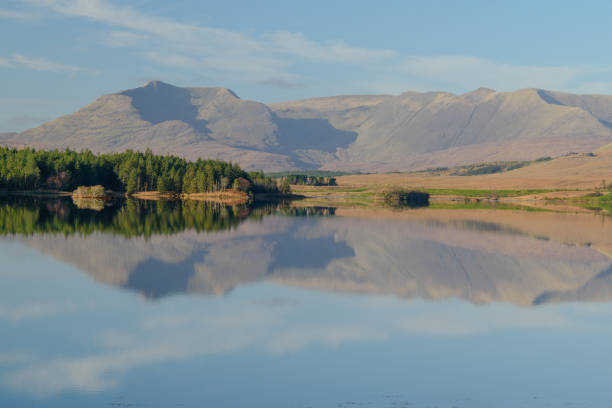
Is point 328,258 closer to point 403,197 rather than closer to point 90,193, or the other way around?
point 90,193

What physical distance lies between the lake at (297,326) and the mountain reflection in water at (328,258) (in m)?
0.22

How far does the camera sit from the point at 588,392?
16.5 m

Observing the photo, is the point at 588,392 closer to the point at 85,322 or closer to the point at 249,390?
the point at 249,390

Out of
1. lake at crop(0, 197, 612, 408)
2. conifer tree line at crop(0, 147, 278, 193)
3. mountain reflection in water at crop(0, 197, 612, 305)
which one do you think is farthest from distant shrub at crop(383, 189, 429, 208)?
lake at crop(0, 197, 612, 408)

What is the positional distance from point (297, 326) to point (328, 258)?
18.1m

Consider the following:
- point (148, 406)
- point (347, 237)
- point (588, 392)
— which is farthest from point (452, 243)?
point (148, 406)

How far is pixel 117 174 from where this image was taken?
14988cm

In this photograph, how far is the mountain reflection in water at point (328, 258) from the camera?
29.8m

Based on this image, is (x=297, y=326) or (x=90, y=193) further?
(x=90, y=193)

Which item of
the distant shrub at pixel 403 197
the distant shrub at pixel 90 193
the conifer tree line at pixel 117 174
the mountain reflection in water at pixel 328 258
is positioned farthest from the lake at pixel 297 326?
the distant shrub at pixel 403 197

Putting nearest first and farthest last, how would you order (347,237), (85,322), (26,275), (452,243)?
(85,322), (26,275), (452,243), (347,237)

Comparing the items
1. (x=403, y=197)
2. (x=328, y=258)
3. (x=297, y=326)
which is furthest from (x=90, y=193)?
(x=297, y=326)

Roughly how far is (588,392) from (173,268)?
21671mm

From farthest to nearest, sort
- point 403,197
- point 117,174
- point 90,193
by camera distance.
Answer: point 117,174, point 403,197, point 90,193
